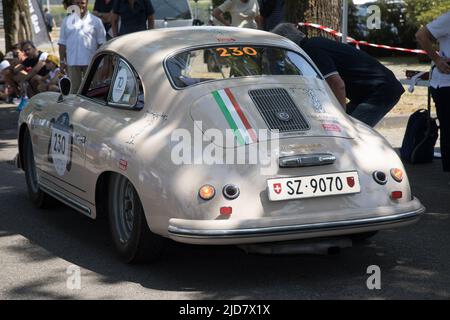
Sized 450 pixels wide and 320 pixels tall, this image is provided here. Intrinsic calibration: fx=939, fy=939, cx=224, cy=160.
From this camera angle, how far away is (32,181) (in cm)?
880

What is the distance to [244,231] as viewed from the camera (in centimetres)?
582

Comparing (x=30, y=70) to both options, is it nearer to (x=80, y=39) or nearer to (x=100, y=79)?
(x=80, y=39)

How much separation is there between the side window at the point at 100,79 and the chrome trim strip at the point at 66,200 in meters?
0.84

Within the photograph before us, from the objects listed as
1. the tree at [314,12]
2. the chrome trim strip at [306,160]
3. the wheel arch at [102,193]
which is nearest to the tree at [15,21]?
the tree at [314,12]

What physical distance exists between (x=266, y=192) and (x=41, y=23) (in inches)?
588

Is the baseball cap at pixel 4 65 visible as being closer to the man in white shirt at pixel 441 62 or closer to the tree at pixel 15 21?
the tree at pixel 15 21

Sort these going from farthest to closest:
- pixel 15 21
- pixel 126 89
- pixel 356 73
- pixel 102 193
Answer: pixel 15 21
pixel 356 73
pixel 126 89
pixel 102 193

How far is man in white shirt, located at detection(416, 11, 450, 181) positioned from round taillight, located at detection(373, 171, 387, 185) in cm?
323

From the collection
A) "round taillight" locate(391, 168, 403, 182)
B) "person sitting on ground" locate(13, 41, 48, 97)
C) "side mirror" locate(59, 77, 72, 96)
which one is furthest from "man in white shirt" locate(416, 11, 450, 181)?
"person sitting on ground" locate(13, 41, 48, 97)

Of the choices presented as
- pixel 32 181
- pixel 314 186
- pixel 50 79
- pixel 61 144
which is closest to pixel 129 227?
pixel 61 144

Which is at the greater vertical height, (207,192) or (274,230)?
(207,192)

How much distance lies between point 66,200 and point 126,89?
3.60 feet

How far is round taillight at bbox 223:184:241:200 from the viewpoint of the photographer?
590cm
